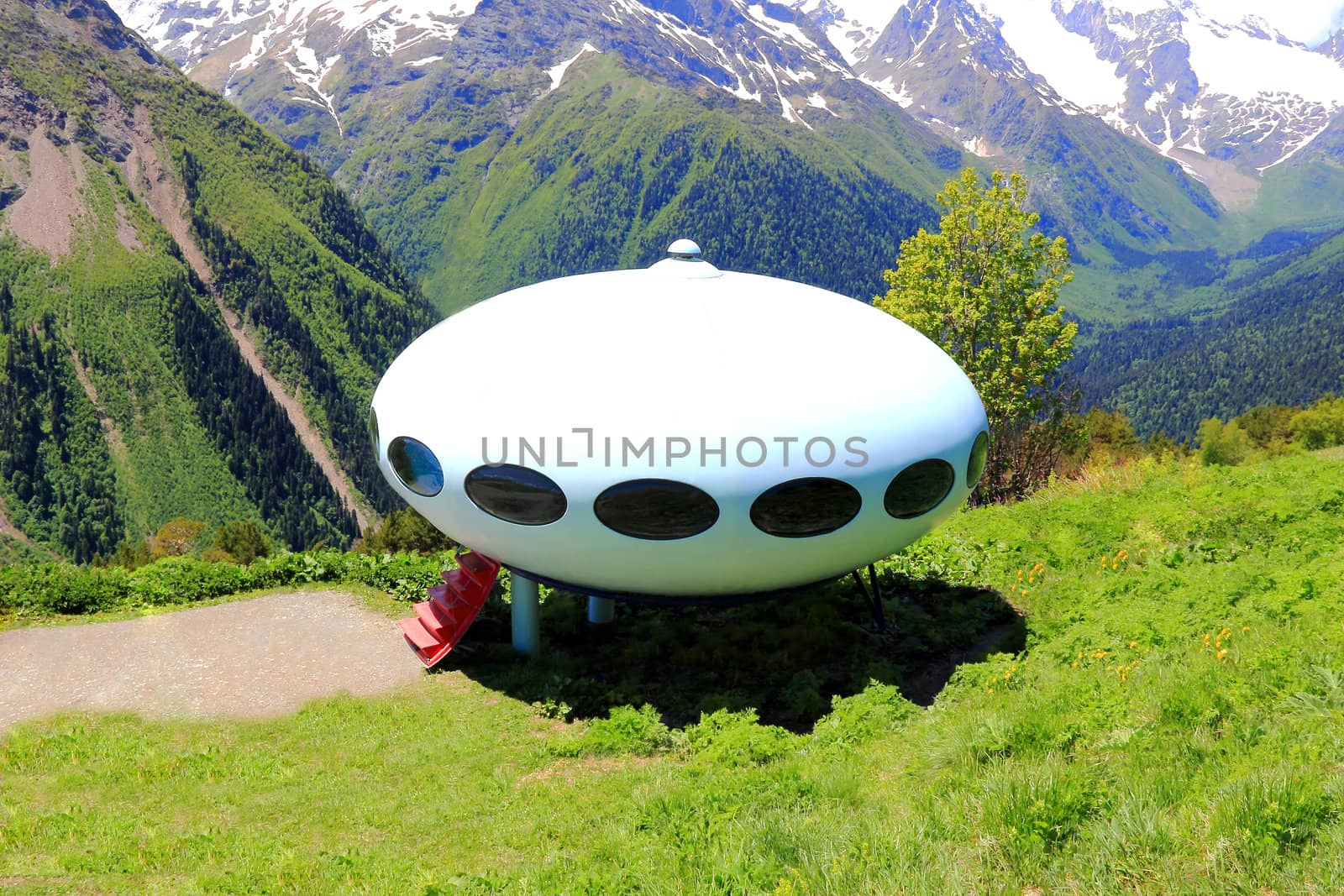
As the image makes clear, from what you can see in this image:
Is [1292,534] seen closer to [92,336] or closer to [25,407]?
[25,407]

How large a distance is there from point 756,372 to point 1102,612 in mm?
6932

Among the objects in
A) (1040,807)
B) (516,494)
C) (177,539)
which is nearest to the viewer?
(1040,807)

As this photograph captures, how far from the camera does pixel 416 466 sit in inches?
559

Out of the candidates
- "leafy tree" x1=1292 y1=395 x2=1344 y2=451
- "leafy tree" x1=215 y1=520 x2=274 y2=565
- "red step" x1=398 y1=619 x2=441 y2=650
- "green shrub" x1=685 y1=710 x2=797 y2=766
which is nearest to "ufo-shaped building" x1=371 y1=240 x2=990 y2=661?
"green shrub" x1=685 y1=710 x2=797 y2=766

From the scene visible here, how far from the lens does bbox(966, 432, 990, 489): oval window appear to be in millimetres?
14469

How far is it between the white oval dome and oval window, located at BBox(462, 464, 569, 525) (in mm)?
27

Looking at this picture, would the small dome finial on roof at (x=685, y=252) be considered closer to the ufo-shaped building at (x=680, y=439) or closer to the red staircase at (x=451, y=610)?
the ufo-shaped building at (x=680, y=439)

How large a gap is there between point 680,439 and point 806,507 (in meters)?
2.05

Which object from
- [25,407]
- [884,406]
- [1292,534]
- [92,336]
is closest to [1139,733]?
[884,406]

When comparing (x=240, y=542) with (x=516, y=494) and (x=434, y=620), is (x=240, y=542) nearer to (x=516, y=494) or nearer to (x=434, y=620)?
(x=434, y=620)

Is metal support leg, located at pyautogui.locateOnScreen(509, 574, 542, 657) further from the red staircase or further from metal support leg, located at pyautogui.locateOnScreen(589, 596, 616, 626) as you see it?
metal support leg, located at pyautogui.locateOnScreen(589, 596, 616, 626)

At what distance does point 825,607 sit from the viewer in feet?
57.2

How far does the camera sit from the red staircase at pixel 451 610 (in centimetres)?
1670

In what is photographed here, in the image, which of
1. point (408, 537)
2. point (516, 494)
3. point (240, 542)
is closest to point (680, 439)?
point (516, 494)
